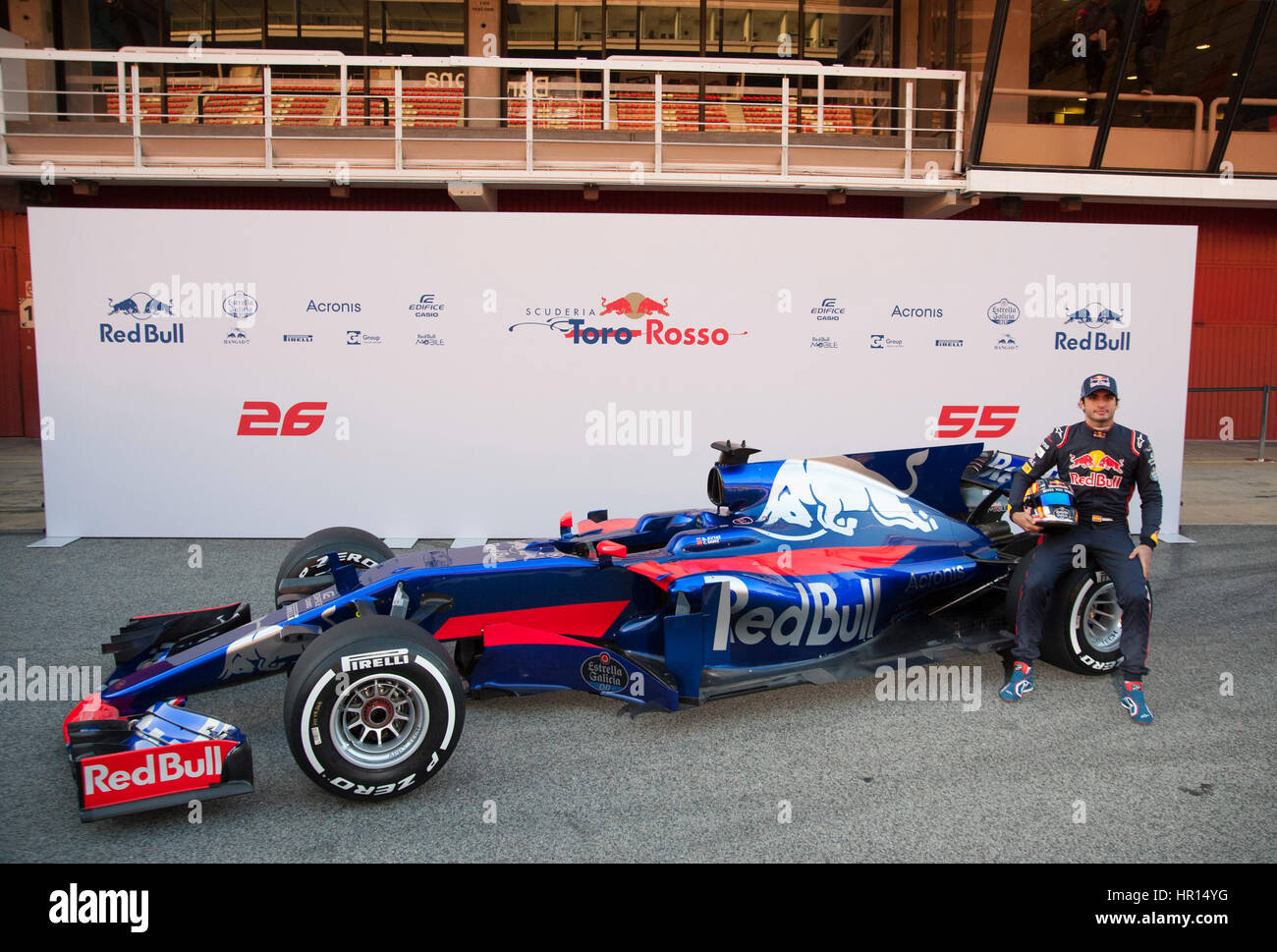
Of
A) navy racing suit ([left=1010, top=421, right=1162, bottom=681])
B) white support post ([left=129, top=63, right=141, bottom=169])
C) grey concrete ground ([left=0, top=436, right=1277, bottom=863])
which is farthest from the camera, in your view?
white support post ([left=129, top=63, right=141, bottom=169])

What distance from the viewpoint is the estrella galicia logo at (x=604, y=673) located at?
13.7 feet

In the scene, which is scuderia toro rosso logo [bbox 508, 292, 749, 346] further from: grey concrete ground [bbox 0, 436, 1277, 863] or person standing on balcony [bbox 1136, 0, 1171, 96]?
person standing on balcony [bbox 1136, 0, 1171, 96]

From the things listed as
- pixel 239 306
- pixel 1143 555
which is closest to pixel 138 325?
pixel 239 306

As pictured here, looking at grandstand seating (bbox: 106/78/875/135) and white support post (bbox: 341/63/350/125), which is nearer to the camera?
Result: white support post (bbox: 341/63/350/125)

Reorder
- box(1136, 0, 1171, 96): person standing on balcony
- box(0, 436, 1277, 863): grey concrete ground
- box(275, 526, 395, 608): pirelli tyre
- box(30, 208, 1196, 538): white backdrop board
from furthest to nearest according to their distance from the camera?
box(1136, 0, 1171, 96): person standing on balcony → box(30, 208, 1196, 538): white backdrop board → box(275, 526, 395, 608): pirelli tyre → box(0, 436, 1277, 863): grey concrete ground

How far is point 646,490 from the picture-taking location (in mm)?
8367

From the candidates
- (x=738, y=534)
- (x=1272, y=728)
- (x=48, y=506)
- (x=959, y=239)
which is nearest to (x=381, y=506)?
(x=48, y=506)

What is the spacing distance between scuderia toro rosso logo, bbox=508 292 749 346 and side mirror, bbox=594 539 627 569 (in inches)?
144

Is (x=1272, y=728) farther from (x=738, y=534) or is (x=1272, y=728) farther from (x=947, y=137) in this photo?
(x=947, y=137)

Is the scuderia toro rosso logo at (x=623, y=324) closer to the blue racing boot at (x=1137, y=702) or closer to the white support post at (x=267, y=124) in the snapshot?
the blue racing boot at (x=1137, y=702)

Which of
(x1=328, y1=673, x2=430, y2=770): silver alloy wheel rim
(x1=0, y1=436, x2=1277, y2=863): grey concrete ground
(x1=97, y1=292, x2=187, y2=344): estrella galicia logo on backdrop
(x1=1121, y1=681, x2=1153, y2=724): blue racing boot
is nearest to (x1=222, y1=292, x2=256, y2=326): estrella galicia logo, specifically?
(x1=97, y1=292, x2=187, y2=344): estrella galicia logo on backdrop

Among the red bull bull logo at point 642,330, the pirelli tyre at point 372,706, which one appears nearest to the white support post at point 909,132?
the red bull bull logo at point 642,330

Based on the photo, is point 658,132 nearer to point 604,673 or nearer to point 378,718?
point 604,673

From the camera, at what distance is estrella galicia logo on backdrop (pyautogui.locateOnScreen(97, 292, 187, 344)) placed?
320 inches
